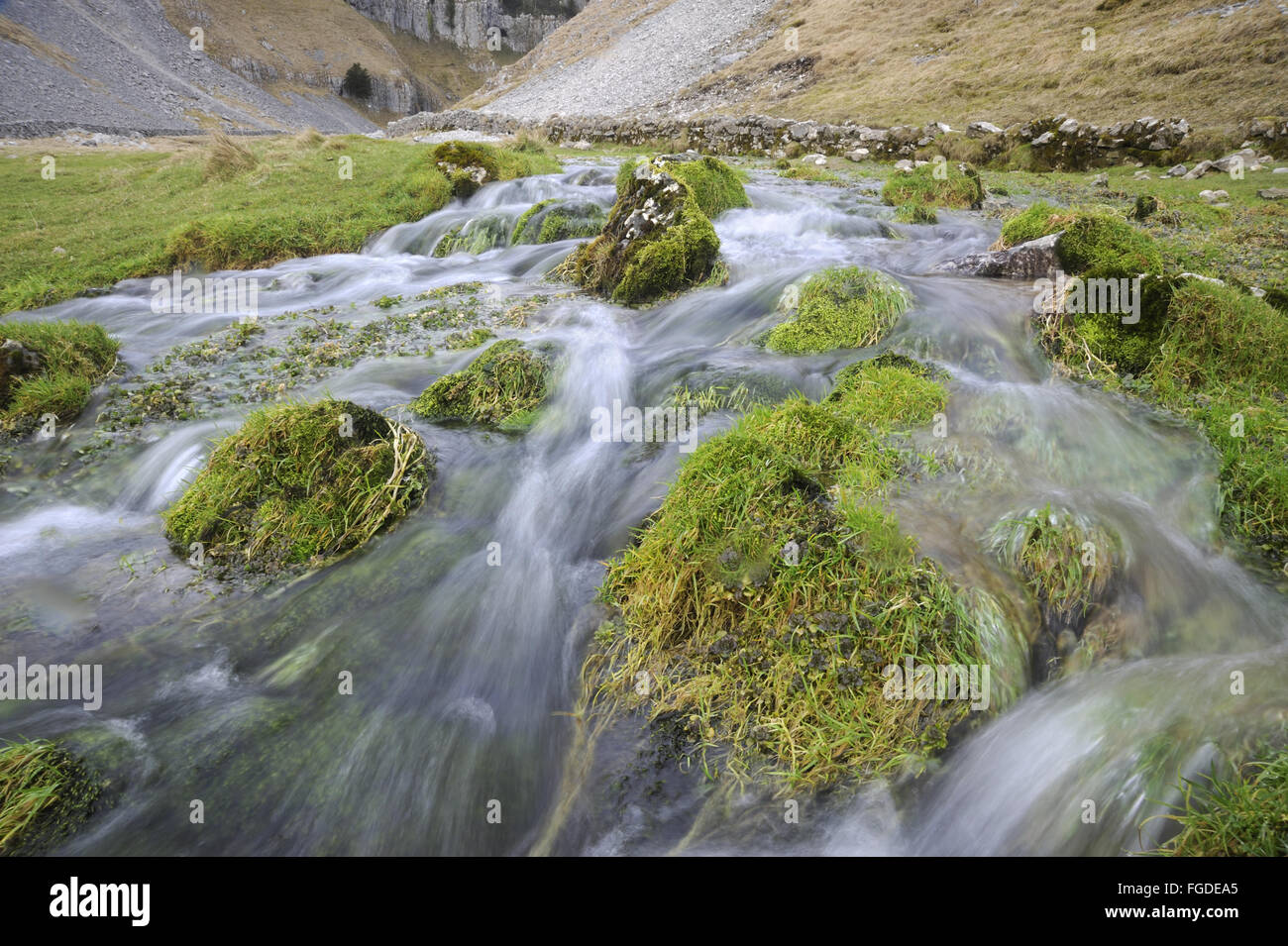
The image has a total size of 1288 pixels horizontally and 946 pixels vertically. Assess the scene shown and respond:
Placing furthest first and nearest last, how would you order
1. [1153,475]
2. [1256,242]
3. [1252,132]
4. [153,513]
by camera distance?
[1252,132], [1256,242], [153,513], [1153,475]

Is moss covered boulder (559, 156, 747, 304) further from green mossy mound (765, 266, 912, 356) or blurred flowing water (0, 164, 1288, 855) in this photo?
blurred flowing water (0, 164, 1288, 855)

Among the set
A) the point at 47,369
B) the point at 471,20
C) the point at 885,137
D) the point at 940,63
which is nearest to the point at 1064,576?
the point at 47,369

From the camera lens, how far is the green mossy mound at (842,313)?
7.98 meters

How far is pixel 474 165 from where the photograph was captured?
58.8ft

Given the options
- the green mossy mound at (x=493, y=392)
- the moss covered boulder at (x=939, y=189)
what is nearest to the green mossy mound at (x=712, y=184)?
the moss covered boulder at (x=939, y=189)

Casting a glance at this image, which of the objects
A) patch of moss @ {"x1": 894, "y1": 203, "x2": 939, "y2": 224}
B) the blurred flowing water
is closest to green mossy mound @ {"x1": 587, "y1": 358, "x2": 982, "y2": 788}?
the blurred flowing water

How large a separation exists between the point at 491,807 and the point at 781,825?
1821 mm

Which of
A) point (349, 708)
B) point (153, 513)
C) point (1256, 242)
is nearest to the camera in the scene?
point (349, 708)

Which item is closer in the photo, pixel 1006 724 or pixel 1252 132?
pixel 1006 724

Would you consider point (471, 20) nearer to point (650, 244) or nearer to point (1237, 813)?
point (650, 244)

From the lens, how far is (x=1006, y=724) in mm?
3816
